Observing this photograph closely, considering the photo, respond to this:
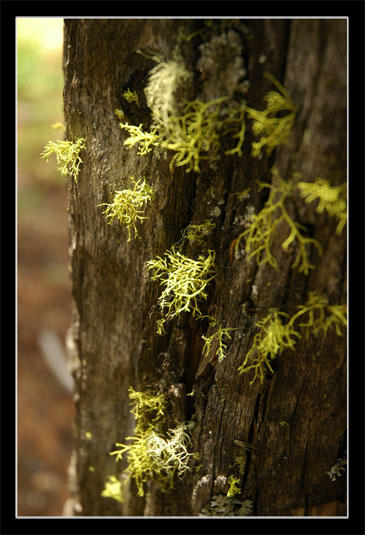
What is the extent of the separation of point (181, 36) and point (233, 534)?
5.13 ft

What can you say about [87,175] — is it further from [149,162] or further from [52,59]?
[52,59]

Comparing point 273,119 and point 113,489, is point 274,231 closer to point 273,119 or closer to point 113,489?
point 273,119

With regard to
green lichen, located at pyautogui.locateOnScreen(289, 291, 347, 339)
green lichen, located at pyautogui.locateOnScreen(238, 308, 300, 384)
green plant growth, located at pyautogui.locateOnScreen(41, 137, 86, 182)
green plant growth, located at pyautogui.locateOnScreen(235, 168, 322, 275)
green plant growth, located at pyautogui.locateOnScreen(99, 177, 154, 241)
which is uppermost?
green plant growth, located at pyautogui.locateOnScreen(41, 137, 86, 182)

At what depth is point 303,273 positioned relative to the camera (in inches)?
40.5

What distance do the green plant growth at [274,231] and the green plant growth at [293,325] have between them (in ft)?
0.38

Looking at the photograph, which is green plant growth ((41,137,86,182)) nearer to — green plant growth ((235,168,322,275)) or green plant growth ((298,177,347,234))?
green plant growth ((235,168,322,275))

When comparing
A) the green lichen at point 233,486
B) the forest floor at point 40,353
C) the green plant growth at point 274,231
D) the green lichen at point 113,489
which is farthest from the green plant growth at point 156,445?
the forest floor at point 40,353

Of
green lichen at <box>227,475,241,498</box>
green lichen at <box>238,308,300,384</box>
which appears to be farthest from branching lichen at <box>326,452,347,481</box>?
green lichen at <box>238,308,300,384</box>

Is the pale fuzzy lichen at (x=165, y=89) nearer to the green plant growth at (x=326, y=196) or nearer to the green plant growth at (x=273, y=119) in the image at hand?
the green plant growth at (x=273, y=119)

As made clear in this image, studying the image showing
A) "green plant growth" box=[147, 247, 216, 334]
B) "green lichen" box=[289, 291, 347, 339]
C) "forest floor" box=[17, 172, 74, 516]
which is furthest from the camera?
"forest floor" box=[17, 172, 74, 516]

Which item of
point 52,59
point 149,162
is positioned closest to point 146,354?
point 149,162

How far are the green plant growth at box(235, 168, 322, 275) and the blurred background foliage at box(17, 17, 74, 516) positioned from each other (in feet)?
8.82

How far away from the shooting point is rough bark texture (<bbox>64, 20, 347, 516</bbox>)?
0.93 metres

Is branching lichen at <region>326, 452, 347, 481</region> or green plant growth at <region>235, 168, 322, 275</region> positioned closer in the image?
green plant growth at <region>235, 168, 322, 275</region>
